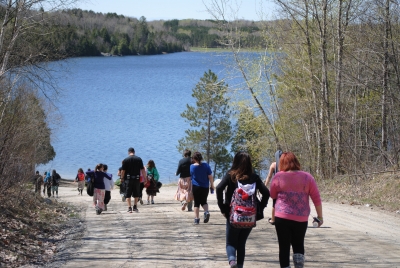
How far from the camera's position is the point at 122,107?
98.9 m

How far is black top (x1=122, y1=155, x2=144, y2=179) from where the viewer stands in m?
14.8

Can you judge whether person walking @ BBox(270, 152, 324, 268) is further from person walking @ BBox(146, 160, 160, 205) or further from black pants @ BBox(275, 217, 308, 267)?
person walking @ BBox(146, 160, 160, 205)

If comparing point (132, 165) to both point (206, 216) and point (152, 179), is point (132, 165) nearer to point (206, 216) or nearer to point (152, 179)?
point (206, 216)

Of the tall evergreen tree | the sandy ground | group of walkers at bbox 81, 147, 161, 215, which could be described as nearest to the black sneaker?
the sandy ground

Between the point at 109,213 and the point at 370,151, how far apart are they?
38.9 feet

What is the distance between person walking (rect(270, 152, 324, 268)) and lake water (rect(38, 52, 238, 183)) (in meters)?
19.5

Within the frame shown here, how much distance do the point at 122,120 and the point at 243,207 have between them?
81059 mm

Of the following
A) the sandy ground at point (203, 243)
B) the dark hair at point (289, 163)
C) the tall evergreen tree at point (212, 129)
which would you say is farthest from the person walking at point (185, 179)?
the tall evergreen tree at point (212, 129)

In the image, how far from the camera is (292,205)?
6852 millimetres

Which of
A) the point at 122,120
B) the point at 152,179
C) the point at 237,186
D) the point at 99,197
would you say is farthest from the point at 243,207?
the point at 122,120

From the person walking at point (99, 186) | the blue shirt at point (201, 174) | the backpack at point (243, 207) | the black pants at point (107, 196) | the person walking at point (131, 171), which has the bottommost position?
the black pants at point (107, 196)

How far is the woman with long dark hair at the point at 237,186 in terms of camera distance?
279 inches

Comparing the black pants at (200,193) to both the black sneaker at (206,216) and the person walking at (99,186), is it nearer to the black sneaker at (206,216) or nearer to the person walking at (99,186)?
the black sneaker at (206,216)

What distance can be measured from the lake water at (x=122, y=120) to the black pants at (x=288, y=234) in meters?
19.7
